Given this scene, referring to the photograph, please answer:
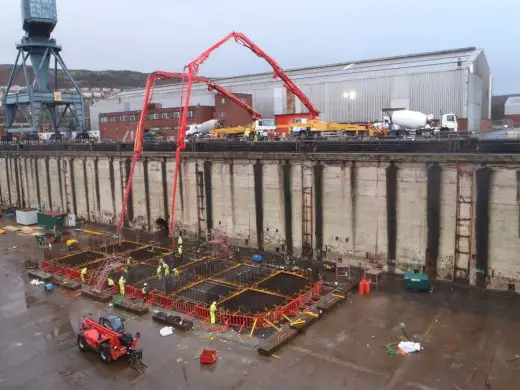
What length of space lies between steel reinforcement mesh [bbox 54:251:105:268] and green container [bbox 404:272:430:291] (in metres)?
18.5

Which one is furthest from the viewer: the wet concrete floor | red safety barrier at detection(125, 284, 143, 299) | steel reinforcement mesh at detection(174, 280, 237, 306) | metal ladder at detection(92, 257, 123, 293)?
metal ladder at detection(92, 257, 123, 293)

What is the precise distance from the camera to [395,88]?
4675cm

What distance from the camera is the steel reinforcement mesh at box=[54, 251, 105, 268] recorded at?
28.0 metres

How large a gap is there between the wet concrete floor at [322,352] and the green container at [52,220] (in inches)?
755

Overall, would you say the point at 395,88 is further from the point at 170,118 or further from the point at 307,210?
the point at 170,118

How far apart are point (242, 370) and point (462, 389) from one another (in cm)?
678

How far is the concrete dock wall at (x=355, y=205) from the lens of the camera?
21.9 m

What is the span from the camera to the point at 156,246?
104ft

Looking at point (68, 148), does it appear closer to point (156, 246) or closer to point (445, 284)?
point (156, 246)

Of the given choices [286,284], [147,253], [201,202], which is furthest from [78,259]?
[286,284]

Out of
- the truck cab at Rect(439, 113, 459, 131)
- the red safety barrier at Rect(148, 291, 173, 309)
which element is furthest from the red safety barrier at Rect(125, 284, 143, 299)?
the truck cab at Rect(439, 113, 459, 131)

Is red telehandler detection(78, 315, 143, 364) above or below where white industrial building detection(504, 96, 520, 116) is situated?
below

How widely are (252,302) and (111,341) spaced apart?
6848 mm

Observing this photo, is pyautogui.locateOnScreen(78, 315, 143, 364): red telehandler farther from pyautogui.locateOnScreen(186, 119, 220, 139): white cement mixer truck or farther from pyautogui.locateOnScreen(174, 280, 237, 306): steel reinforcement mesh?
pyautogui.locateOnScreen(186, 119, 220, 139): white cement mixer truck
